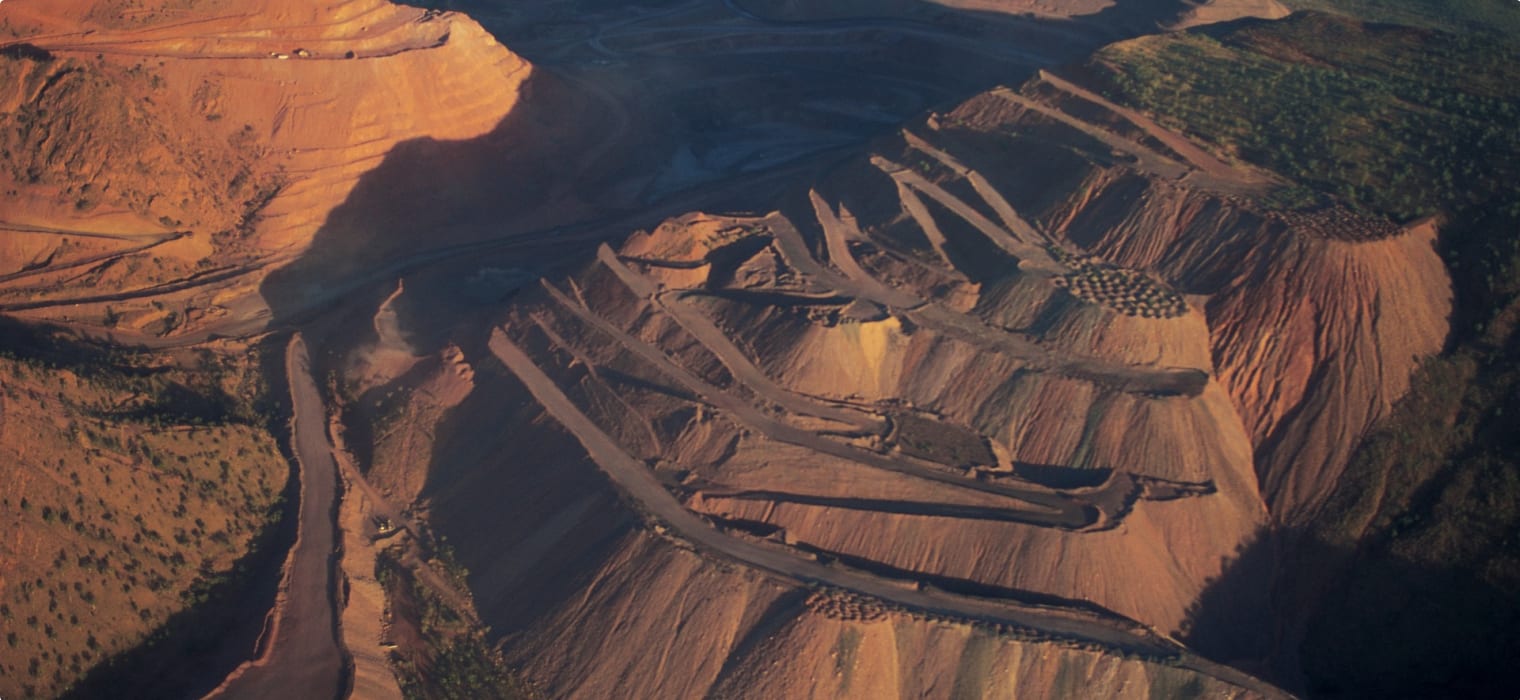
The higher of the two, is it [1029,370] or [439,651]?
[1029,370]

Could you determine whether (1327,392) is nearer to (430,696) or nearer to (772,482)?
(772,482)

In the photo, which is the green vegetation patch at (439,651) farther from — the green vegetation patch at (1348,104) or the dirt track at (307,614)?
the green vegetation patch at (1348,104)

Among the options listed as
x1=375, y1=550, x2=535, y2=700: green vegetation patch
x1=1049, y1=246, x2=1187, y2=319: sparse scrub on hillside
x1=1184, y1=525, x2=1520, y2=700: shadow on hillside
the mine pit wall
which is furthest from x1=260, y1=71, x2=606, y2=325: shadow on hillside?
x1=1184, y1=525, x2=1520, y2=700: shadow on hillside

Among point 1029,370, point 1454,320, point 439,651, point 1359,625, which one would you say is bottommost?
point 439,651

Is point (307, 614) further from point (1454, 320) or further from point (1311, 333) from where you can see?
point (1454, 320)

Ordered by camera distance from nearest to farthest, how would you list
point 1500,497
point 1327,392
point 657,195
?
point 1500,497 → point 1327,392 → point 657,195

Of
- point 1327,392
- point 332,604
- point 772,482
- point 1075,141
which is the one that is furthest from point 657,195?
point 1327,392

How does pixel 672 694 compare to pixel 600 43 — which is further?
pixel 600 43

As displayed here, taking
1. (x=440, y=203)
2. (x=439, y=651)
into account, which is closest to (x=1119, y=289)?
(x=439, y=651)
